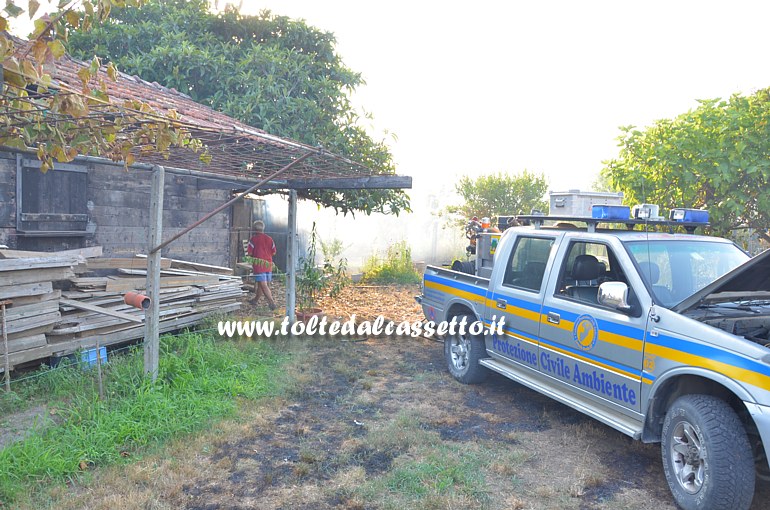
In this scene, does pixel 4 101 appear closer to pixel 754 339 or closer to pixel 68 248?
pixel 68 248

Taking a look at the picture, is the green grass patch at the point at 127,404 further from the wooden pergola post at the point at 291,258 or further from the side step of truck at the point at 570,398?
the side step of truck at the point at 570,398

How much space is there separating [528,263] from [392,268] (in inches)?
405

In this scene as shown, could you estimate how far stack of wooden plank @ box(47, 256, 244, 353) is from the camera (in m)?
6.46

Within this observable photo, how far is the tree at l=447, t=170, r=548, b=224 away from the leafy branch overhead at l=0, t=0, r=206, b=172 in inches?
544

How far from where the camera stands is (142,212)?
28.8 feet

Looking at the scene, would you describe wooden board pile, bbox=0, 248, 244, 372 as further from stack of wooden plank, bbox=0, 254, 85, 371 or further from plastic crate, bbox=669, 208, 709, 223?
plastic crate, bbox=669, 208, 709, 223

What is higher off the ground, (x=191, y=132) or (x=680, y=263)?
(x=191, y=132)

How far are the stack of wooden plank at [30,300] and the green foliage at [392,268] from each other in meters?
10.2

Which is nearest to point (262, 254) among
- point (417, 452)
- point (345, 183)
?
point (345, 183)

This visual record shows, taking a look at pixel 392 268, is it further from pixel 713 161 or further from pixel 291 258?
pixel 713 161

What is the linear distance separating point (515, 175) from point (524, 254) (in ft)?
41.3

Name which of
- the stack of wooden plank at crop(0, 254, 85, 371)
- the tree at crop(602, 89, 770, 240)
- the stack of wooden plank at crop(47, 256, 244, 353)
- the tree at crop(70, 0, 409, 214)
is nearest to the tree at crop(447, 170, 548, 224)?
the tree at crop(70, 0, 409, 214)

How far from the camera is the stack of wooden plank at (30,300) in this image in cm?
566

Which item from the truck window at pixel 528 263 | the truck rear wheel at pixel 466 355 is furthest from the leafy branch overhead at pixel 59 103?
the truck rear wheel at pixel 466 355
